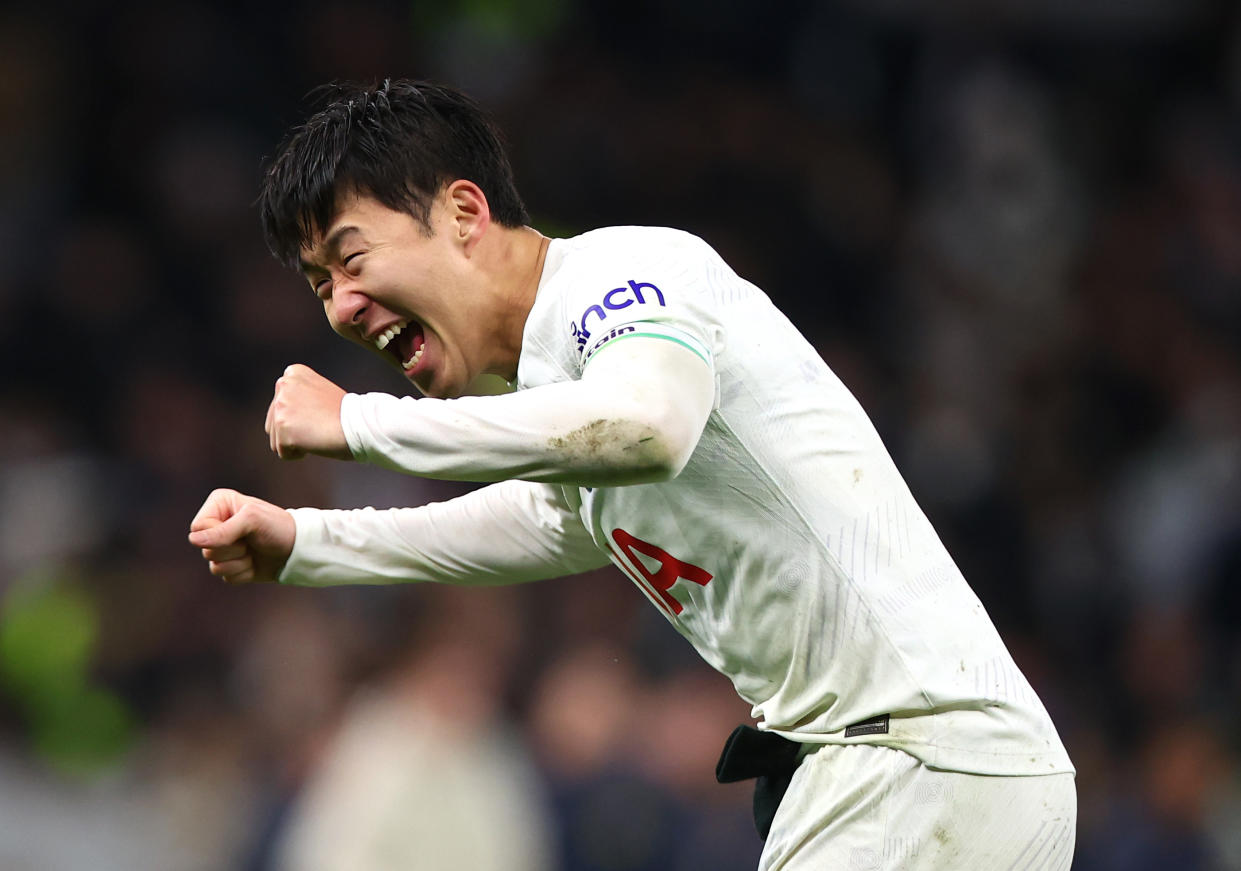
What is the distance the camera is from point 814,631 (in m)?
2.55

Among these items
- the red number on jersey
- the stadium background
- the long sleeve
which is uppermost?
the red number on jersey

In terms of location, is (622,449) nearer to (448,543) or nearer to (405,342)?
(405,342)

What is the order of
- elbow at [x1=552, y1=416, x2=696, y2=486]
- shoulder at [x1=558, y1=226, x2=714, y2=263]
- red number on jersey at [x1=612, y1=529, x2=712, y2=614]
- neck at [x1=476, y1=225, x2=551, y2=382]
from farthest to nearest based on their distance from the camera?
neck at [x1=476, y1=225, x2=551, y2=382] < red number on jersey at [x1=612, y1=529, x2=712, y2=614] < shoulder at [x1=558, y1=226, x2=714, y2=263] < elbow at [x1=552, y1=416, x2=696, y2=486]

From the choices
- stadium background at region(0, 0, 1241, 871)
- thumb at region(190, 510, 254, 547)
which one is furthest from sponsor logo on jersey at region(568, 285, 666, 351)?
stadium background at region(0, 0, 1241, 871)

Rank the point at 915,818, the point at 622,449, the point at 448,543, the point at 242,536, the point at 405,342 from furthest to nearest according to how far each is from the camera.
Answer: the point at 448,543 < the point at 242,536 < the point at 405,342 < the point at 915,818 < the point at 622,449

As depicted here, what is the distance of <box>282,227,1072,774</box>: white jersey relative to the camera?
2516 millimetres

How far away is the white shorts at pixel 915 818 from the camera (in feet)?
8.20

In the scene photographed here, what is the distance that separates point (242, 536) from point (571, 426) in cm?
98

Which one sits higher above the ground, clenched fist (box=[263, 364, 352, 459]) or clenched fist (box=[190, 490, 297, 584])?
clenched fist (box=[263, 364, 352, 459])

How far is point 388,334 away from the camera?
2.75 metres

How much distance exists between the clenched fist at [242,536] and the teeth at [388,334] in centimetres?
41

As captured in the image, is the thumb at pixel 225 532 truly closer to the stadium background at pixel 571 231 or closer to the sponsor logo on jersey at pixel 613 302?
the sponsor logo on jersey at pixel 613 302

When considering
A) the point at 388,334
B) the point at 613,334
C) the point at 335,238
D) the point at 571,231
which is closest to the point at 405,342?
the point at 388,334

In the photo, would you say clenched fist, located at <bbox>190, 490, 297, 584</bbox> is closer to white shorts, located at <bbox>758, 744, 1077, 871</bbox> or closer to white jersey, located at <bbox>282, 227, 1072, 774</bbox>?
white jersey, located at <bbox>282, 227, 1072, 774</bbox>
